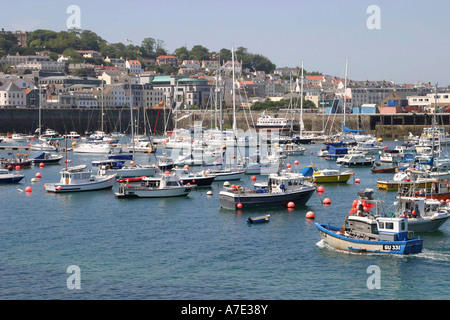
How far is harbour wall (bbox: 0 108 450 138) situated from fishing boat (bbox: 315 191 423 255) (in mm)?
77821

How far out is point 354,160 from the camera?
201ft

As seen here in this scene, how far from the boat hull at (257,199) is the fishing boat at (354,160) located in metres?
24.3

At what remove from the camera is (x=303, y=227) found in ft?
108

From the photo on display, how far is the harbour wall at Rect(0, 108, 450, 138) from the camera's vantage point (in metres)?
109

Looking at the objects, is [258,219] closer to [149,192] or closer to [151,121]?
[149,192]

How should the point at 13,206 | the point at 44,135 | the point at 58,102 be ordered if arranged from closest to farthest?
1. the point at 13,206
2. the point at 44,135
3. the point at 58,102

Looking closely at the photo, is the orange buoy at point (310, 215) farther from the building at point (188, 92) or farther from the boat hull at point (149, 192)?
the building at point (188, 92)

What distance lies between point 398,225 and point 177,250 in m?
Answer: 8.68

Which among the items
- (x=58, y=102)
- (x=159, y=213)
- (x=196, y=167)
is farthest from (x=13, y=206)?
(x=58, y=102)

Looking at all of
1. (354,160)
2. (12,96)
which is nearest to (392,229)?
(354,160)

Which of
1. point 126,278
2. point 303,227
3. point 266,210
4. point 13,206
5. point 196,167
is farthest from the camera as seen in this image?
point 196,167

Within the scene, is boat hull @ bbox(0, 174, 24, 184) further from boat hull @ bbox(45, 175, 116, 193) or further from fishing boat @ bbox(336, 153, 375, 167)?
fishing boat @ bbox(336, 153, 375, 167)

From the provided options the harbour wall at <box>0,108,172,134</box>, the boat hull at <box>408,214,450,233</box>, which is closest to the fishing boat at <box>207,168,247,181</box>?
the boat hull at <box>408,214,450,233</box>

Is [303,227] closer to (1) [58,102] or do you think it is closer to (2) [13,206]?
(2) [13,206]
